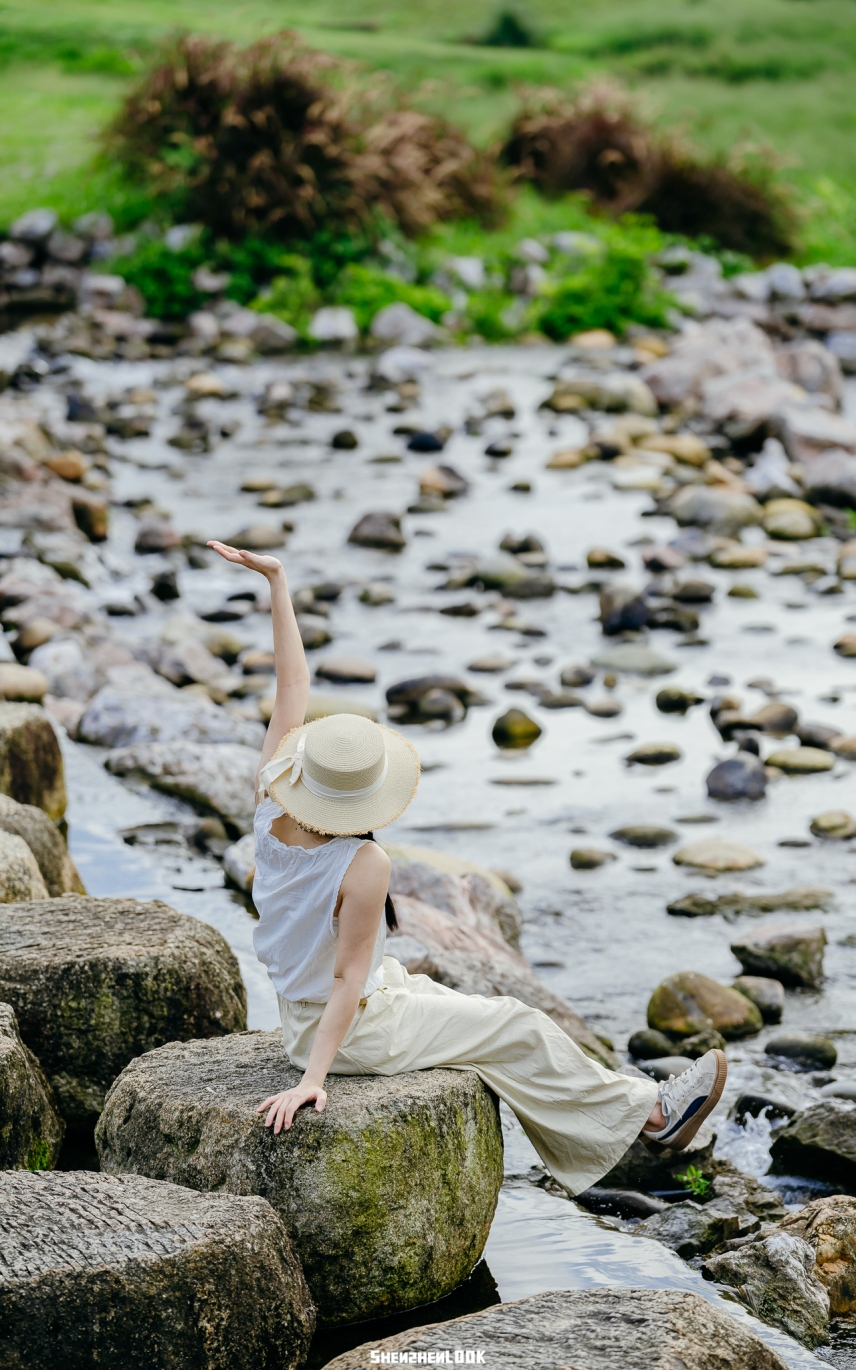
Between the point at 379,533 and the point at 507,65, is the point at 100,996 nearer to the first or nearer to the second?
the point at 379,533

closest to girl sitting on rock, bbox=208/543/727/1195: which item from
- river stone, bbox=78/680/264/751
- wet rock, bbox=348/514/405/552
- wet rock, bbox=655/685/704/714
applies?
river stone, bbox=78/680/264/751

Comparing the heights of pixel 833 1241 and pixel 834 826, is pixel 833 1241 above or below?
above

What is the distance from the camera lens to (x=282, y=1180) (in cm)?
361

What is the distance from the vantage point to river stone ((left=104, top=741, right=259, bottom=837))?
7246 mm

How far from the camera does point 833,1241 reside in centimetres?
399

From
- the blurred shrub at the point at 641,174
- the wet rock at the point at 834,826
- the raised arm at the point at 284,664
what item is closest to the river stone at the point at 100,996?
the raised arm at the point at 284,664

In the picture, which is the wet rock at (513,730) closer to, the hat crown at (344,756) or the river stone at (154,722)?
the river stone at (154,722)

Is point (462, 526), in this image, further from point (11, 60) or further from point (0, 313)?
point (11, 60)

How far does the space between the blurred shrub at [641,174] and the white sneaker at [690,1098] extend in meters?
20.2

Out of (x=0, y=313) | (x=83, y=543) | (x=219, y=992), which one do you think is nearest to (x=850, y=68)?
(x=0, y=313)

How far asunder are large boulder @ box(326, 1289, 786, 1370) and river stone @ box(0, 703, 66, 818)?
12.6ft

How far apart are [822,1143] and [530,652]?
5.51 meters

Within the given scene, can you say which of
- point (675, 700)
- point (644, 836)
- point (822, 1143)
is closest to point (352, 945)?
point (822, 1143)

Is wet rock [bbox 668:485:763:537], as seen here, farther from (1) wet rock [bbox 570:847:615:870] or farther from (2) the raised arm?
(2) the raised arm
